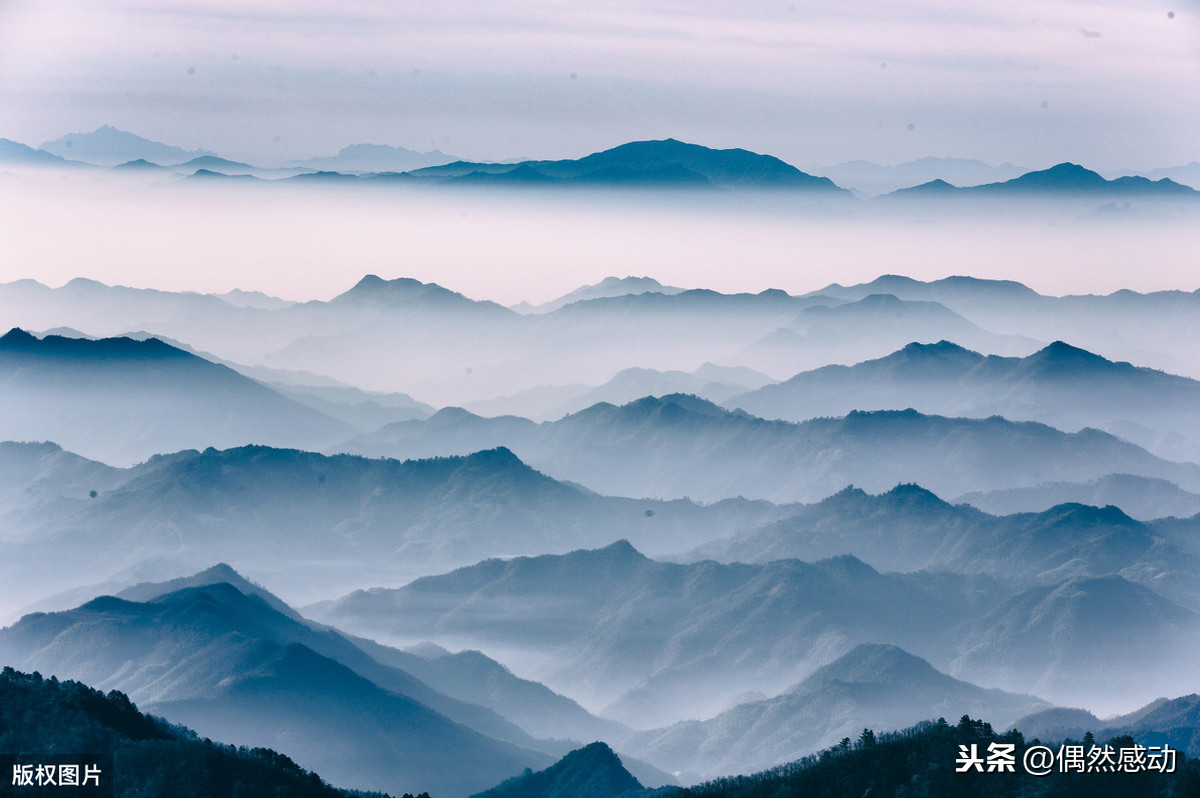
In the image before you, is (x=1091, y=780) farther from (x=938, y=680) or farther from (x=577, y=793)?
(x=938, y=680)

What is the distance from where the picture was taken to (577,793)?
4513 inches

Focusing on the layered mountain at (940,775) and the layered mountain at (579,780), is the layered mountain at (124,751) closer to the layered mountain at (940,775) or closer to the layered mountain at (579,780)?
the layered mountain at (940,775)

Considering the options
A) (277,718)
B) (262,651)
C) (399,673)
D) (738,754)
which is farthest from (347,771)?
(738,754)

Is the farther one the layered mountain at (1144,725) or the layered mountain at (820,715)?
the layered mountain at (820,715)

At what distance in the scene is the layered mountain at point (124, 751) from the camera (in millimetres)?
Result: 82875

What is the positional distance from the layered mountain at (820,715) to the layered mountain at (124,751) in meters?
100

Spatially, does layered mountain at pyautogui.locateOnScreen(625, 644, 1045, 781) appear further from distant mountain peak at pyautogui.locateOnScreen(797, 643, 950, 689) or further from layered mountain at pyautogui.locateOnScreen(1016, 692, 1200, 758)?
layered mountain at pyautogui.locateOnScreen(1016, 692, 1200, 758)

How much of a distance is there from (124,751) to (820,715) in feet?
370

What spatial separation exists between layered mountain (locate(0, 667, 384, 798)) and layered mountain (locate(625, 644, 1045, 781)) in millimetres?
100492

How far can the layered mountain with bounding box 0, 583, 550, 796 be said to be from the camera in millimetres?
148750

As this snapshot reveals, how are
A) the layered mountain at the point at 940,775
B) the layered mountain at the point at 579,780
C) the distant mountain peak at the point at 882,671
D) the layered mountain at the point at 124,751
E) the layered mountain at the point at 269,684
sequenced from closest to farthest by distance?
the layered mountain at the point at 940,775 → the layered mountain at the point at 124,751 → the layered mountain at the point at 579,780 → the layered mountain at the point at 269,684 → the distant mountain peak at the point at 882,671

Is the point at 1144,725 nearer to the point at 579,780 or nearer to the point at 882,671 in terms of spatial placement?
the point at 882,671

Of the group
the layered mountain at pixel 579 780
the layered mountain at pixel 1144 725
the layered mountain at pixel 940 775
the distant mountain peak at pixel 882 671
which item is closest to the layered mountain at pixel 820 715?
the distant mountain peak at pixel 882 671

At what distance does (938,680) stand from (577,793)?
91.6 metres
